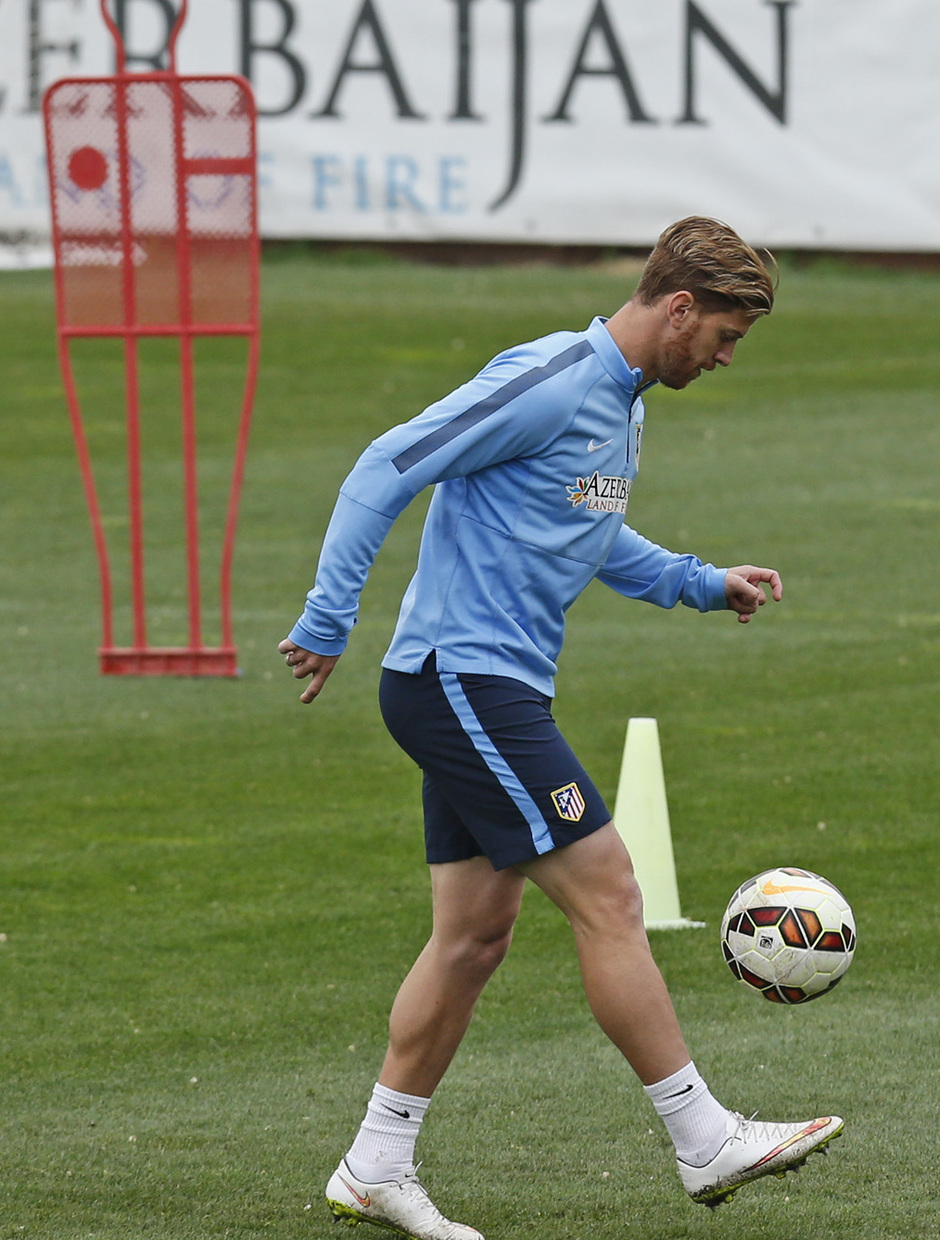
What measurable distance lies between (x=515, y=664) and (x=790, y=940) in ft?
3.33

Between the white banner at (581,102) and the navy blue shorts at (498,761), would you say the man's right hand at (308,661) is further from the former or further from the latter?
the white banner at (581,102)

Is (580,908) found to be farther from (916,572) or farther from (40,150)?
(40,150)

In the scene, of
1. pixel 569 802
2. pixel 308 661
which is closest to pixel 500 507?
pixel 308 661

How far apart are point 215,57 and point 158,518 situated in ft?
31.4

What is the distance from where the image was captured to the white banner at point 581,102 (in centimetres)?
Result: 2216

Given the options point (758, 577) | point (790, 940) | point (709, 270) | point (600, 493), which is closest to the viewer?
point (709, 270)

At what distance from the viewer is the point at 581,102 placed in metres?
22.4

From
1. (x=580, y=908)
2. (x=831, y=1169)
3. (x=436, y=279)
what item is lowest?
(x=436, y=279)

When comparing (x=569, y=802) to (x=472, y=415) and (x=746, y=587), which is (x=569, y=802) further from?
(x=746, y=587)

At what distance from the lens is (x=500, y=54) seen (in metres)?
22.4

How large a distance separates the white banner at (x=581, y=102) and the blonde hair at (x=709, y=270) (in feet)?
61.0

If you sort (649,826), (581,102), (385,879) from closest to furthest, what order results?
1. (649,826)
2. (385,879)
3. (581,102)

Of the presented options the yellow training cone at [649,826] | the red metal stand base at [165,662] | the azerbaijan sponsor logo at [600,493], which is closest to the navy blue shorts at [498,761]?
the azerbaijan sponsor logo at [600,493]

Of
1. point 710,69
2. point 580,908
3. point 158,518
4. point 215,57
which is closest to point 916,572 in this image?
point 158,518
